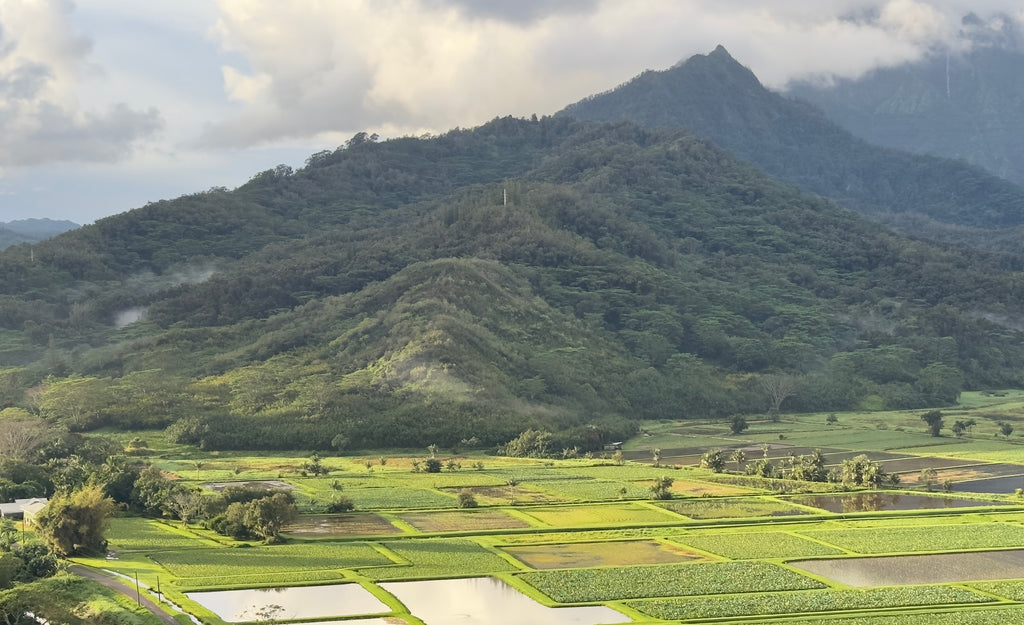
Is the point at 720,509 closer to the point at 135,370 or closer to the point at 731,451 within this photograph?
the point at 731,451

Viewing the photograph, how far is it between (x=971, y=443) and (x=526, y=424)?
41.0 metres

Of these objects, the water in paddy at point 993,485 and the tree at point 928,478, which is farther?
the tree at point 928,478

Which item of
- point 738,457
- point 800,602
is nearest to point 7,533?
point 800,602

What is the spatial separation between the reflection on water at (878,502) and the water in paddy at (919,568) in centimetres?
1413

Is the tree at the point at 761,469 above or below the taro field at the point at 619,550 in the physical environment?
above

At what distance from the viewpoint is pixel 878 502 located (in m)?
75.0

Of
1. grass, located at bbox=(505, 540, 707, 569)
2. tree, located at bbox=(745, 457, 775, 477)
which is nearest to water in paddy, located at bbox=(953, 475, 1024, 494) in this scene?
tree, located at bbox=(745, 457, 775, 477)

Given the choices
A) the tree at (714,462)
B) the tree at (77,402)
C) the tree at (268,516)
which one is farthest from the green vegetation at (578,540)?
the tree at (77,402)

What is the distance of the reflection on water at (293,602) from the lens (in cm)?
4747

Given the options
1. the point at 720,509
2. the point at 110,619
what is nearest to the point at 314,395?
the point at 720,509

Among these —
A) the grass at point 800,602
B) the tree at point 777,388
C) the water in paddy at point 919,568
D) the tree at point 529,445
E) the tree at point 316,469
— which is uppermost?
the tree at point 777,388

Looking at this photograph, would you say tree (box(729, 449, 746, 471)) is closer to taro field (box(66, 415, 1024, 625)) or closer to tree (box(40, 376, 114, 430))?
taro field (box(66, 415, 1024, 625))

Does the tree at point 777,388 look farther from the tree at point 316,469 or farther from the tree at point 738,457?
the tree at point 316,469

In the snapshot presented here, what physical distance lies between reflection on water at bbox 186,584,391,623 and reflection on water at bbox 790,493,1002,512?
1355 inches
